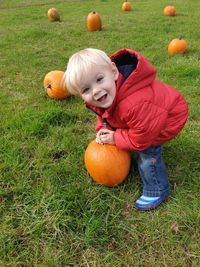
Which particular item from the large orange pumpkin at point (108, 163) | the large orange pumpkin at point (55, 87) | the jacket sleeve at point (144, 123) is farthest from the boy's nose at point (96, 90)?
the large orange pumpkin at point (55, 87)

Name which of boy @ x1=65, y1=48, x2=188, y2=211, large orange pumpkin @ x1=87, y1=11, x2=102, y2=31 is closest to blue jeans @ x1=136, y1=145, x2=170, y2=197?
boy @ x1=65, y1=48, x2=188, y2=211

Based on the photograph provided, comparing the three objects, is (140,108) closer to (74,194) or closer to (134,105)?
(134,105)

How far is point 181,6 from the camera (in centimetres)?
1193

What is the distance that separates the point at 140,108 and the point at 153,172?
2.15 ft

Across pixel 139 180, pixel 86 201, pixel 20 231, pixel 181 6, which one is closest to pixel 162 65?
pixel 139 180

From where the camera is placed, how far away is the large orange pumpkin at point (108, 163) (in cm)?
302

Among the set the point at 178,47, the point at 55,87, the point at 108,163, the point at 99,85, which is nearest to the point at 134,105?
the point at 99,85

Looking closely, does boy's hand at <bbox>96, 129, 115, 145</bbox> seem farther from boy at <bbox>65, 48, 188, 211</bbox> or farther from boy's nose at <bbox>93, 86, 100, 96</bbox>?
boy's nose at <bbox>93, 86, 100, 96</bbox>

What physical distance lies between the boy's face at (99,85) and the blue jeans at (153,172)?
2.02ft

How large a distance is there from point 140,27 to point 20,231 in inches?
288

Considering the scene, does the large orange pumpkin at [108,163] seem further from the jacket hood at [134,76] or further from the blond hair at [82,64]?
the blond hair at [82,64]

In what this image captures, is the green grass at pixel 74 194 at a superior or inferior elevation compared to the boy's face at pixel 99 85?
inferior

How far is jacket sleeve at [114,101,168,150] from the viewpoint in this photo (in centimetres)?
264

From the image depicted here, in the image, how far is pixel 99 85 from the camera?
2584mm
